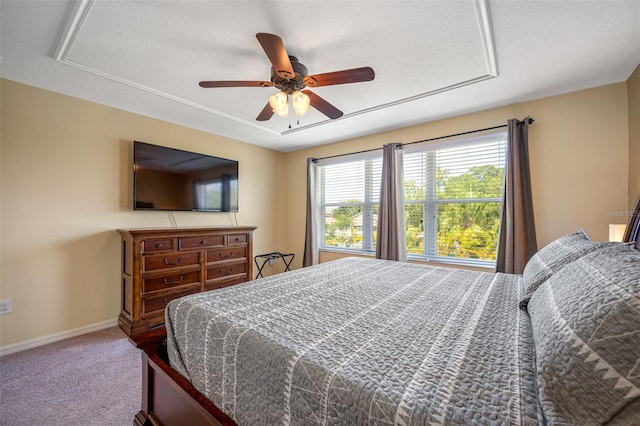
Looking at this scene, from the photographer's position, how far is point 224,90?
2.54 metres

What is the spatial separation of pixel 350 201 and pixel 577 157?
2659 mm

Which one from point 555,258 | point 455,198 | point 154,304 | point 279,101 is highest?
point 279,101

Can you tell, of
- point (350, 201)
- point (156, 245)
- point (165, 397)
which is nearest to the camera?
point (165, 397)

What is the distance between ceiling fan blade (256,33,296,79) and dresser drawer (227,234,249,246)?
2308 mm

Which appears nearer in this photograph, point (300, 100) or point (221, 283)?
point (300, 100)

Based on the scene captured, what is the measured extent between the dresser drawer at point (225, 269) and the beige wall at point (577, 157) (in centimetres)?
348

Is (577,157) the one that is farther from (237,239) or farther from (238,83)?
(237,239)

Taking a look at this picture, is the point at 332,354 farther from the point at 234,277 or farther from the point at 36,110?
the point at 36,110

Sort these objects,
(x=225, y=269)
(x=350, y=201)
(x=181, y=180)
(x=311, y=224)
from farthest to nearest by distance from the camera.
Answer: (x=311, y=224) → (x=350, y=201) → (x=225, y=269) → (x=181, y=180)

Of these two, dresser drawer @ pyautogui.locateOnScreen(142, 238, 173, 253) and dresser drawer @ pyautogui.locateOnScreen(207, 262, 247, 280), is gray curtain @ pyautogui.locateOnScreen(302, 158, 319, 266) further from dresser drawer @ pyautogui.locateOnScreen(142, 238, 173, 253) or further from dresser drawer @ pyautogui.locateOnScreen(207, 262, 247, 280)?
dresser drawer @ pyautogui.locateOnScreen(142, 238, 173, 253)

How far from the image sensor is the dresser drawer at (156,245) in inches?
106

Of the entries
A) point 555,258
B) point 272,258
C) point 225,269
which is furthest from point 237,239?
point 555,258

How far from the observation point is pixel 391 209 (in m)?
3.49

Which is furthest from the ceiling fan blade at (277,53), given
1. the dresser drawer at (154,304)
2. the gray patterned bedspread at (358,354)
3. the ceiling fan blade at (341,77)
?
Answer: the dresser drawer at (154,304)
